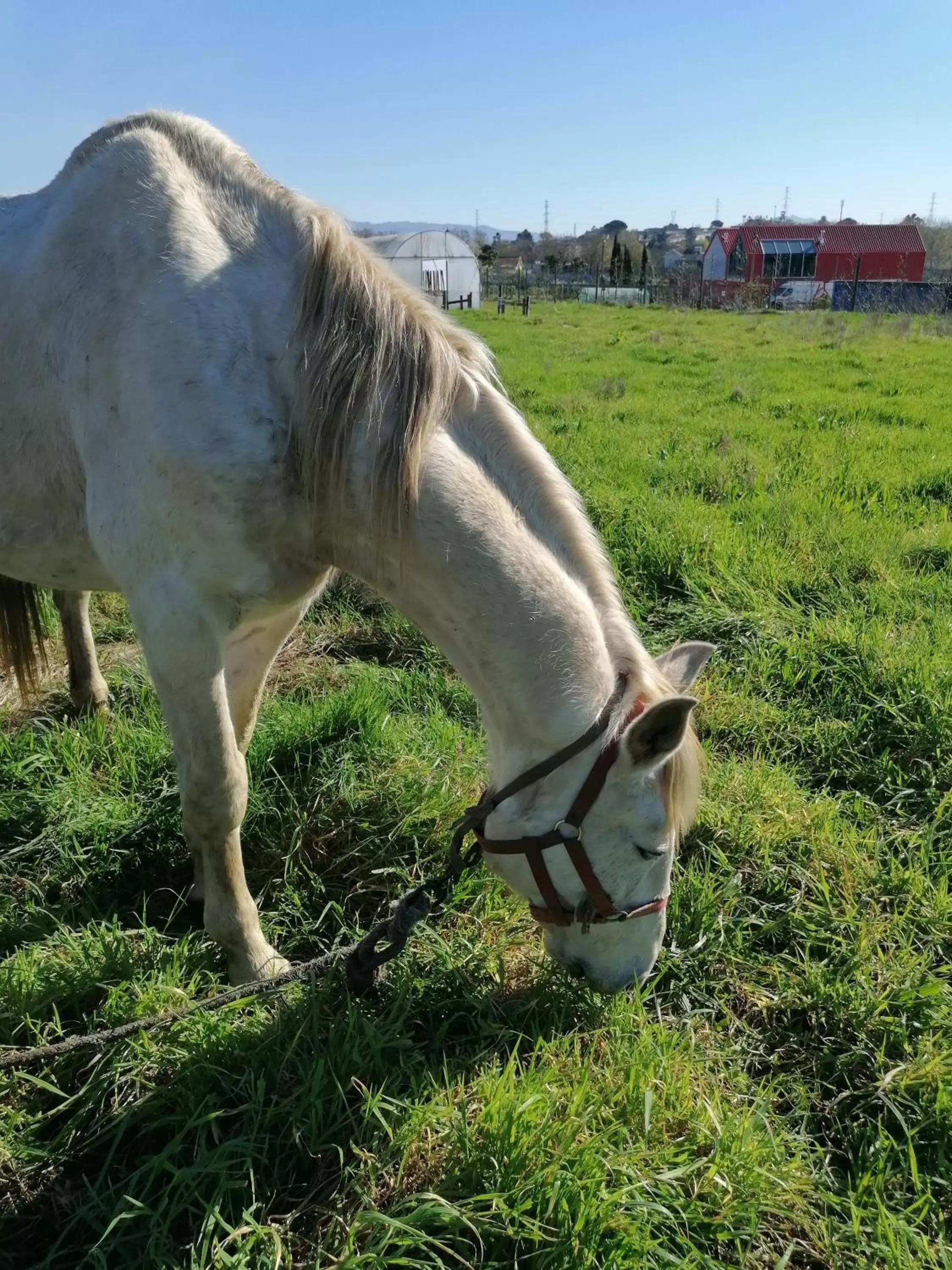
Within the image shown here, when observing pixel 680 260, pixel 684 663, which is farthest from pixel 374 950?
pixel 680 260

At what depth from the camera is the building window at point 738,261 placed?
48750mm

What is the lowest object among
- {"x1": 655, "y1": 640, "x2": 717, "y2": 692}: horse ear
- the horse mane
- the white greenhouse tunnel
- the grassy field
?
the grassy field

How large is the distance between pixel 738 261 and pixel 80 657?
2139 inches

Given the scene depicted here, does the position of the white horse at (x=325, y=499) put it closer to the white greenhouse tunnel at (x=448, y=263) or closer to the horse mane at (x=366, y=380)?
the horse mane at (x=366, y=380)

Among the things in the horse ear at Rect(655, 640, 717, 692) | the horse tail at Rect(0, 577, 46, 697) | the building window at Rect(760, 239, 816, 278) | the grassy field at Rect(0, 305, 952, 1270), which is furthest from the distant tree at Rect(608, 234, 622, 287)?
the horse ear at Rect(655, 640, 717, 692)

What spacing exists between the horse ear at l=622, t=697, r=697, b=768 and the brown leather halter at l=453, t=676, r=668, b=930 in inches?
2.1

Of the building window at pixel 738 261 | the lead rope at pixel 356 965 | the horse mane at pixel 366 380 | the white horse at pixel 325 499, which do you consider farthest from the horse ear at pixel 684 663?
the building window at pixel 738 261

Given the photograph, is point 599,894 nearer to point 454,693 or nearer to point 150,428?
point 150,428

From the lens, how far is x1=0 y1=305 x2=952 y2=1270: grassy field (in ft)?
5.56

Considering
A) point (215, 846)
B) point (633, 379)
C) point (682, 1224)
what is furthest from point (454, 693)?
point (633, 379)

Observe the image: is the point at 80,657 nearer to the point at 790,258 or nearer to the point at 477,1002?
the point at 477,1002

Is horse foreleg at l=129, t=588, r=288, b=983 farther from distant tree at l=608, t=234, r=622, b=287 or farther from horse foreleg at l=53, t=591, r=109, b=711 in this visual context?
distant tree at l=608, t=234, r=622, b=287

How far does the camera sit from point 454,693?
3572 millimetres

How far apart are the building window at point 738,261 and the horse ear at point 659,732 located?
52.4 m
